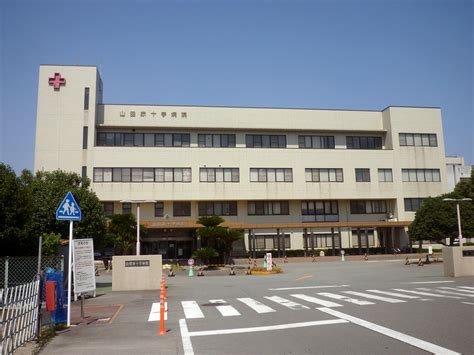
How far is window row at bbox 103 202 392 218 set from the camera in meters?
49.2

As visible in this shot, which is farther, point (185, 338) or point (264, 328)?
point (264, 328)

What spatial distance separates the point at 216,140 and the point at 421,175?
24.4m

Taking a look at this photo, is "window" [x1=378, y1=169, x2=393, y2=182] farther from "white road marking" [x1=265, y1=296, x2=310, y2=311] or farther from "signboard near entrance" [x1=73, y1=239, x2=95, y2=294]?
"signboard near entrance" [x1=73, y1=239, x2=95, y2=294]

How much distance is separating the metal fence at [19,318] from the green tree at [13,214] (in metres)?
7.36

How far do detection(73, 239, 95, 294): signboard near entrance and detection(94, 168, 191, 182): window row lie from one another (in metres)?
34.7

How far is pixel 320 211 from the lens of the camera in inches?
2060

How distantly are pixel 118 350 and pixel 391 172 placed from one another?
48.6 meters

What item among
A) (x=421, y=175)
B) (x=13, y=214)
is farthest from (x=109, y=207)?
(x=421, y=175)

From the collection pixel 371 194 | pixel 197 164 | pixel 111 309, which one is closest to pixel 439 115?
pixel 371 194

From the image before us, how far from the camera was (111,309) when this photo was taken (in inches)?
579

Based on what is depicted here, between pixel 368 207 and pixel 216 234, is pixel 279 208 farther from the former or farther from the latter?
pixel 216 234

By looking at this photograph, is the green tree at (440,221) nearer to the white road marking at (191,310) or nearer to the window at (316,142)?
the window at (316,142)

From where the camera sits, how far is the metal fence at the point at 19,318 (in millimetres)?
7773

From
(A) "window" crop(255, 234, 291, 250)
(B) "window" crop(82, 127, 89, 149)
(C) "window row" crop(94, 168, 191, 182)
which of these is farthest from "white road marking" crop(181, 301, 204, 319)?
(B) "window" crop(82, 127, 89, 149)
